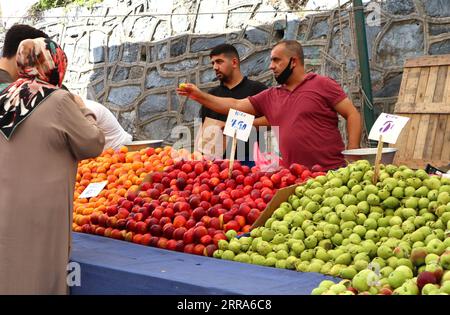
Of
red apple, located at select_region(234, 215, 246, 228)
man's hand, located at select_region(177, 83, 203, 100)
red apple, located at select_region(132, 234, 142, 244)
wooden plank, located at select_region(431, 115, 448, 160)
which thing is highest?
man's hand, located at select_region(177, 83, 203, 100)

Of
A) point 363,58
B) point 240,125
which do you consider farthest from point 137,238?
point 363,58

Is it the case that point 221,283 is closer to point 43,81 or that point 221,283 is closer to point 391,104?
point 43,81

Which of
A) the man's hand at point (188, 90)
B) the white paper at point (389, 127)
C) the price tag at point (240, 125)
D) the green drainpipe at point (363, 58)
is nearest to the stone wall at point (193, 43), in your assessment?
the green drainpipe at point (363, 58)

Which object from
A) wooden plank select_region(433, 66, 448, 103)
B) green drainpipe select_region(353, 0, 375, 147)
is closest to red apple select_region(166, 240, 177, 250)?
green drainpipe select_region(353, 0, 375, 147)

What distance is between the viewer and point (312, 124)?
5023mm

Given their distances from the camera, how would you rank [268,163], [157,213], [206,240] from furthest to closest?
1. [268,163]
2. [157,213]
3. [206,240]

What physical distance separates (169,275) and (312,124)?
245 centimetres

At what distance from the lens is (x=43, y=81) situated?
2.99m

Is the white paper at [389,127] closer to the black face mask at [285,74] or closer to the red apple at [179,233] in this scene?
the red apple at [179,233]

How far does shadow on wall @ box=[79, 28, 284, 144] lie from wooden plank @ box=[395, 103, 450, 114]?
1854 mm

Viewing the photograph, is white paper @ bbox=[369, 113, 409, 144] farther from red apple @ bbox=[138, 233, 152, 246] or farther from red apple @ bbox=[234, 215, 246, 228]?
red apple @ bbox=[138, 233, 152, 246]

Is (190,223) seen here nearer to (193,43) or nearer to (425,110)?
(425,110)

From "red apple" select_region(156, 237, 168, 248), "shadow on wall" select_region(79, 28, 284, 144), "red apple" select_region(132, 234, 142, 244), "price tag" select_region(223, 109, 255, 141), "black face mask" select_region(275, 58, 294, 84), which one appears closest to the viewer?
"red apple" select_region(156, 237, 168, 248)

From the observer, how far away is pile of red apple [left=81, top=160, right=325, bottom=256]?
3.41 meters
